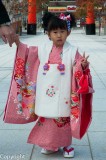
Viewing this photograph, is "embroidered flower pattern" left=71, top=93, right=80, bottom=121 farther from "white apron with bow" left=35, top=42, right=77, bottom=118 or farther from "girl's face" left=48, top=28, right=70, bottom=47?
"girl's face" left=48, top=28, right=70, bottom=47

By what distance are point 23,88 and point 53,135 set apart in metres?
0.51

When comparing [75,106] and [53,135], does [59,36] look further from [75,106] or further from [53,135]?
[53,135]

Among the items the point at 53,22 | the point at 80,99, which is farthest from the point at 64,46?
the point at 80,99

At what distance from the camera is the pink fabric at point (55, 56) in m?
3.74

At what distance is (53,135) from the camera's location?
12.2 feet

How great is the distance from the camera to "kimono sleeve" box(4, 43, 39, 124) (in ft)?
12.4

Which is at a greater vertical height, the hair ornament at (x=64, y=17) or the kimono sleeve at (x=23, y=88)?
the hair ornament at (x=64, y=17)

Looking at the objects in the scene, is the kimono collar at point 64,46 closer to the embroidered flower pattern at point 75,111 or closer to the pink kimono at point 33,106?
the pink kimono at point 33,106

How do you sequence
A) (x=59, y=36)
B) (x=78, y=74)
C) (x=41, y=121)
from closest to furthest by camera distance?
(x=78, y=74) < (x=59, y=36) < (x=41, y=121)

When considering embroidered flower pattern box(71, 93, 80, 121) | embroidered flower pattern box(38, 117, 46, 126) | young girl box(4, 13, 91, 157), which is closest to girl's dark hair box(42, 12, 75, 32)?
young girl box(4, 13, 91, 157)

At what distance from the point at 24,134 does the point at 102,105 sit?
1.93 meters

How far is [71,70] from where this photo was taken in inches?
146

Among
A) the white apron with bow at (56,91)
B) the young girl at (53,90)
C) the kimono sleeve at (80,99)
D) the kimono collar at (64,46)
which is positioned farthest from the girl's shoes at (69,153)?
the kimono collar at (64,46)

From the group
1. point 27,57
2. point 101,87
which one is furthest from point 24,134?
point 101,87
